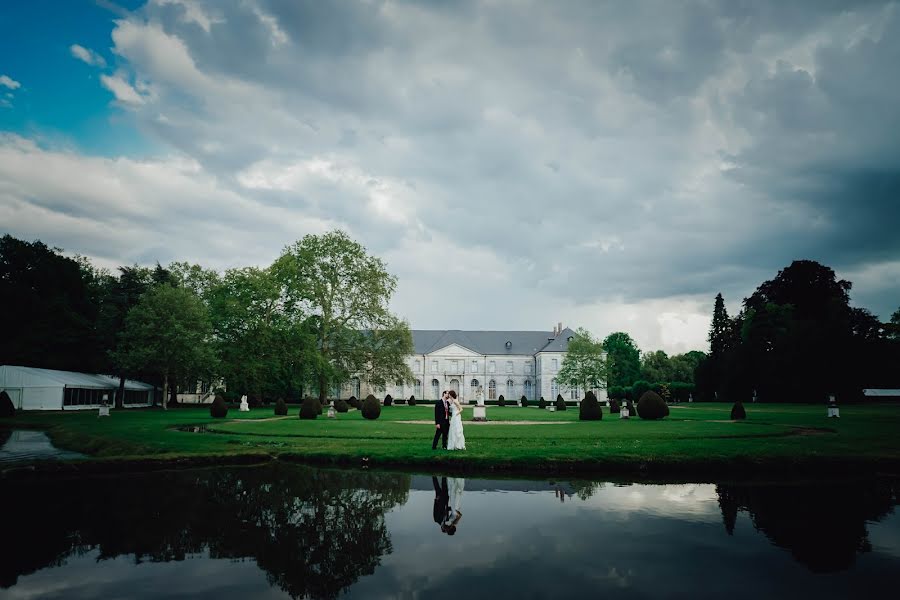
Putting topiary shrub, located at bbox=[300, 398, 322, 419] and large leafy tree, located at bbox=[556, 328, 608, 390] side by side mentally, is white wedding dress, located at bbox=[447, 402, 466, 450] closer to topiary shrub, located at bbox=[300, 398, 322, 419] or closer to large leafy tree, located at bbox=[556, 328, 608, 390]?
topiary shrub, located at bbox=[300, 398, 322, 419]

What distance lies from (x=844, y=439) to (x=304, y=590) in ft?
58.3

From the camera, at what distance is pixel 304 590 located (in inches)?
205

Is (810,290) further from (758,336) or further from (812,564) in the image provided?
(812,564)

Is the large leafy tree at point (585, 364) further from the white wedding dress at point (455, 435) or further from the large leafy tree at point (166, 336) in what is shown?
the white wedding dress at point (455, 435)

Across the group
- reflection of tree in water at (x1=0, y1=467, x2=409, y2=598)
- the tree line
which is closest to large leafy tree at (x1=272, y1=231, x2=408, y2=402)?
the tree line

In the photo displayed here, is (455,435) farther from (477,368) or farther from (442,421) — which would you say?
(477,368)

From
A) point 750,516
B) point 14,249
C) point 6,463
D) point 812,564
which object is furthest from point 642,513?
point 14,249

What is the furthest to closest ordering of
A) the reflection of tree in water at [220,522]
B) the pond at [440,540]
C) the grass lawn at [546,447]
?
the grass lawn at [546,447], the reflection of tree in water at [220,522], the pond at [440,540]

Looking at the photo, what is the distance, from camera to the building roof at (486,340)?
8200cm

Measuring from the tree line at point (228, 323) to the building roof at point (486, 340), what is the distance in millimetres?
36359

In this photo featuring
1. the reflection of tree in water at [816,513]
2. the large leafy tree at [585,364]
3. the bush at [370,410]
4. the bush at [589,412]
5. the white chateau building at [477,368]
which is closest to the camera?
the reflection of tree in water at [816,513]

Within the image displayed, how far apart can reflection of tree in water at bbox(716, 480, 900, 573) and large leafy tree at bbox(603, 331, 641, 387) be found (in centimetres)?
7267

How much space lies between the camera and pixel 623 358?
276ft

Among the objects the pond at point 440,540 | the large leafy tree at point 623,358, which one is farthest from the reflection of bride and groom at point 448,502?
the large leafy tree at point 623,358
